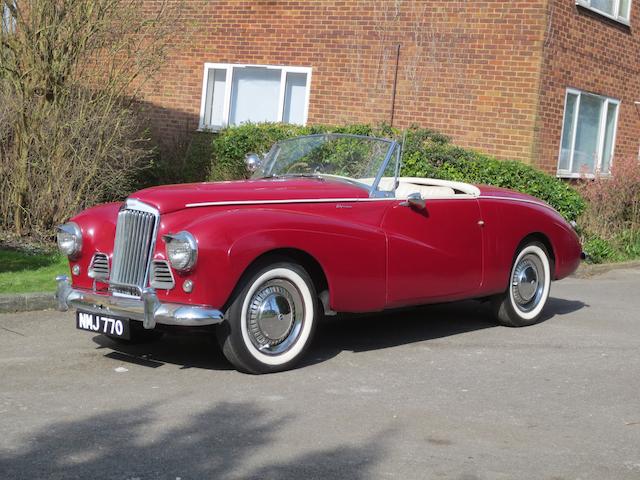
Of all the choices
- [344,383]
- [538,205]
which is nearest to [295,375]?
[344,383]

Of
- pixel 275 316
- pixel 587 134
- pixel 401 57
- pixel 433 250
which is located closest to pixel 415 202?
pixel 433 250

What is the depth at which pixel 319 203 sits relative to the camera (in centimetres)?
684

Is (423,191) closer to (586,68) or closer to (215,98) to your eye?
(586,68)

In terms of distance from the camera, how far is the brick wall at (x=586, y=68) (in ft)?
48.3

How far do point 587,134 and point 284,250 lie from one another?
37.1ft

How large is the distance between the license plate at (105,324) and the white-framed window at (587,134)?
1078 cm

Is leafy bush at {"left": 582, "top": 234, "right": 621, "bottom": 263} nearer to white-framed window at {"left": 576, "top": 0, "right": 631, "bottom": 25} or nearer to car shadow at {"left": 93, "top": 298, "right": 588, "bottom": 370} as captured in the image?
car shadow at {"left": 93, "top": 298, "right": 588, "bottom": 370}

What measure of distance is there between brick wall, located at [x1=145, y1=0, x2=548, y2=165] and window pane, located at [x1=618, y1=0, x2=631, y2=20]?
7.82 feet

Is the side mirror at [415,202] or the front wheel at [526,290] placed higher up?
the side mirror at [415,202]

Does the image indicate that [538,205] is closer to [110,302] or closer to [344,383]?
[344,383]

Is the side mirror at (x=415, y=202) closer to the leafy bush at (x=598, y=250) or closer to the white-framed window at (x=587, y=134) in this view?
the leafy bush at (x=598, y=250)

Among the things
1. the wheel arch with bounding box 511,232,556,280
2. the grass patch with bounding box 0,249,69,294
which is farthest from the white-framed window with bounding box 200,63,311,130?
the wheel arch with bounding box 511,232,556,280

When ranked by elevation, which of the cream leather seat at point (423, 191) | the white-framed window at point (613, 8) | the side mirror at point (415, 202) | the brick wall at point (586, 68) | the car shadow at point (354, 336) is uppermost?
the white-framed window at point (613, 8)

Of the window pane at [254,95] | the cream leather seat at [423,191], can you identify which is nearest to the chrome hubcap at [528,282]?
the cream leather seat at [423,191]
